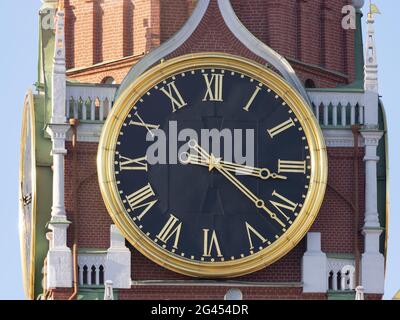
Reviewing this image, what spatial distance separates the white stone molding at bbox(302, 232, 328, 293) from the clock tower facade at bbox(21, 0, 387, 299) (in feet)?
0.05

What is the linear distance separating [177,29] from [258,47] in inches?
57.9

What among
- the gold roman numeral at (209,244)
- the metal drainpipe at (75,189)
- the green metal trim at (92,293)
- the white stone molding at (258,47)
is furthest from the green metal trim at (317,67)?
the green metal trim at (92,293)

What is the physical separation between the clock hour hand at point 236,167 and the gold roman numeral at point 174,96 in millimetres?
792

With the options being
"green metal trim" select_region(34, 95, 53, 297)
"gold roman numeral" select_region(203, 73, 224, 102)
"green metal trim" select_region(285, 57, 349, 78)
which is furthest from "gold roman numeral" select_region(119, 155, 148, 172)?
"green metal trim" select_region(285, 57, 349, 78)

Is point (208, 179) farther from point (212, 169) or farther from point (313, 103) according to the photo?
point (313, 103)

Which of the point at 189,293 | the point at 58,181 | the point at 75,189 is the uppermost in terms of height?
the point at 58,181

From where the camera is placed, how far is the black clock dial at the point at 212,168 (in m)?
76.2

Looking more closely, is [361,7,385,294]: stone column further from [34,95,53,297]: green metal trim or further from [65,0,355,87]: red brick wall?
[34,95,53,297]: green metal trim

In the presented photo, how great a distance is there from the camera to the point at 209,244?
76.2 metres

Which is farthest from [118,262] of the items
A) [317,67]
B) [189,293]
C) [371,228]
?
[317,67]

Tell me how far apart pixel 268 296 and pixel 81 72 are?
5138 millimetres
